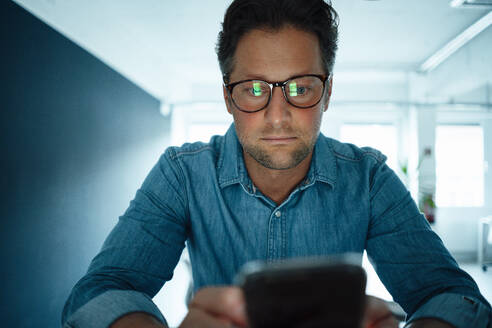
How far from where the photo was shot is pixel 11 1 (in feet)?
8.40

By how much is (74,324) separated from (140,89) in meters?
5.26

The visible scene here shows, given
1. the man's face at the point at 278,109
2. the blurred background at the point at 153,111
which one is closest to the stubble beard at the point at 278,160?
the man's face at the point at 278,109

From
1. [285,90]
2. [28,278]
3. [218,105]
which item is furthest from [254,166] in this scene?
[218,105]

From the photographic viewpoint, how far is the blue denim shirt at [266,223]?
3.14 ft

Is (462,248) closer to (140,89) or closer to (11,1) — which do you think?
(140,89)

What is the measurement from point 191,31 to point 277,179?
170 inches

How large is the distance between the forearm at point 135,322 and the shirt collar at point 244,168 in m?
0.54

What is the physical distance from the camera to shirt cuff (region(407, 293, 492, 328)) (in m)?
0.75

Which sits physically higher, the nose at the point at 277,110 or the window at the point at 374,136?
the window at the point at 374,136

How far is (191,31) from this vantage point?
15.9 ft

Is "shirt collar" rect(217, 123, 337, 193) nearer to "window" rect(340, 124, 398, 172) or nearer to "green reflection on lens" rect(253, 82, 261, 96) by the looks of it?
"green reflection on lens" rect(253, 82, 261, 96)

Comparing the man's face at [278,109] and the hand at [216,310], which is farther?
the man's face at [278,109]

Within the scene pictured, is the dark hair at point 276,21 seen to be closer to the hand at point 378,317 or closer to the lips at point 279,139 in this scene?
the lips at point 279,139

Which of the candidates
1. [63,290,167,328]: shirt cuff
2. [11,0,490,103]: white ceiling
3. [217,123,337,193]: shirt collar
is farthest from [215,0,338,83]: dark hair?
[11,0,490,103]: white ceiling
